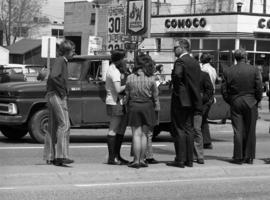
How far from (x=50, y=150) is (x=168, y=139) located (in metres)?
6.37

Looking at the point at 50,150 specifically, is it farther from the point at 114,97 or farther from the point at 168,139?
the point at 168,139

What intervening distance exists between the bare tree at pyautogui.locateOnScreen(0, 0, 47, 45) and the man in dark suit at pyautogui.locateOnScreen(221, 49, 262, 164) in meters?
58.7

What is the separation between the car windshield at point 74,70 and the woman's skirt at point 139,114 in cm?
437

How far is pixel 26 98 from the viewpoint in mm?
13617

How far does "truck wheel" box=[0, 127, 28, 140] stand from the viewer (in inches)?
580

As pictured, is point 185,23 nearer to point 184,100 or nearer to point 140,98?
point 184,100

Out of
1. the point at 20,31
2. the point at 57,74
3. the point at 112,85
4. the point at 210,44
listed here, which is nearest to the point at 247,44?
the point at 210,44

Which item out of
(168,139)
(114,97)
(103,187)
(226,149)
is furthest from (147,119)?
(168,139)

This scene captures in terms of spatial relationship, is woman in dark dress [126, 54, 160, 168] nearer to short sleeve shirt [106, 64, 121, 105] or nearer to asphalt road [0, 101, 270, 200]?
short sleeve shirt [106, 64, 121, 105]

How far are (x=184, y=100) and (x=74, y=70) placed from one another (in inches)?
184

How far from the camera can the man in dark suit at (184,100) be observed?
9938mm

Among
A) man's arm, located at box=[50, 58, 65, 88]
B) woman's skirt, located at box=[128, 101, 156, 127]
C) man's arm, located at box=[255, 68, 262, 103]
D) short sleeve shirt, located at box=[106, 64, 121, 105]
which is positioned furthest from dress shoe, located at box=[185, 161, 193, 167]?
man's arm, located at box=[50, 58, 65, 88]

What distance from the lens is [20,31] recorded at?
73438 millimetres

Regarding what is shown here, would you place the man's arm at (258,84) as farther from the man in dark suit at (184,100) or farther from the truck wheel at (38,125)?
the truck wheel at (38,125)
